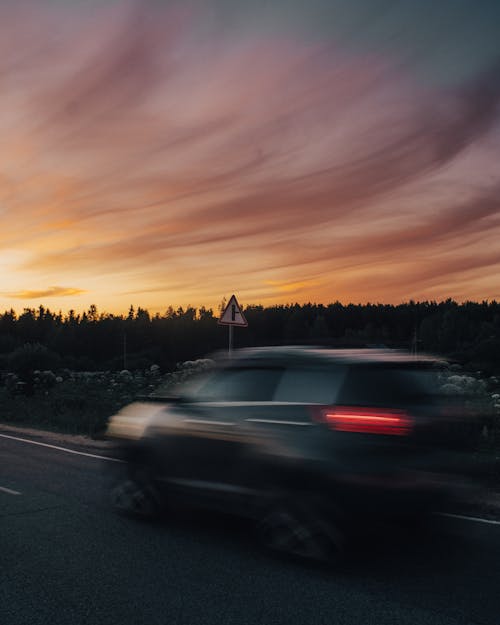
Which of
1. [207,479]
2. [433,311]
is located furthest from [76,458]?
[433,311]

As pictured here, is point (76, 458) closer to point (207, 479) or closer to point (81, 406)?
point (207, 479)

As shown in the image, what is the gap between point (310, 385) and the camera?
5.60m

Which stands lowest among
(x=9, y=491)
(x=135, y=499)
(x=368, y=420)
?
(x=9, y=491)

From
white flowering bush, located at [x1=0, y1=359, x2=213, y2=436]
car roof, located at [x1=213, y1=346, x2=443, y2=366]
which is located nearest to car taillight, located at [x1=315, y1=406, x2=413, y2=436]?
car roof, located at [x1=213, y1=346, x2=443, y2=366]

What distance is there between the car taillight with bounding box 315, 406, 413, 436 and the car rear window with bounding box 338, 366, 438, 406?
7cm

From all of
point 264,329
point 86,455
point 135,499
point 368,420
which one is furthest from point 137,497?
point 264,329

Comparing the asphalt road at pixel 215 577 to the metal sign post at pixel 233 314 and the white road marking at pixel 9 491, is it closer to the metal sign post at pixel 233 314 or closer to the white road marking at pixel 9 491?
the white road marking at pixel 9 491

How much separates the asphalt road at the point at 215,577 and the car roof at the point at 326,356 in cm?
151

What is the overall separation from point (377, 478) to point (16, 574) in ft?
9.73

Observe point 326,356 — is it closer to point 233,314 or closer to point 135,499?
point 135,499

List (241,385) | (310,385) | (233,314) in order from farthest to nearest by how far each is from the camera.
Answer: (233,314)
(241,385)
(310,385)

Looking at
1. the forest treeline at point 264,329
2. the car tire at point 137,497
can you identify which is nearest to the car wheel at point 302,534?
the car tire at point 137,497

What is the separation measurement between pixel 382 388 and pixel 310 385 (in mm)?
610

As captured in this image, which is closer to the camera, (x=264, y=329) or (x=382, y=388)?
(x=382, y=388)
